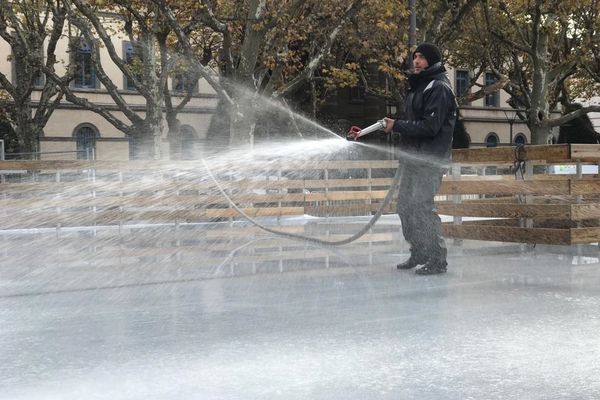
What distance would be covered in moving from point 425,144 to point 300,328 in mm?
2748

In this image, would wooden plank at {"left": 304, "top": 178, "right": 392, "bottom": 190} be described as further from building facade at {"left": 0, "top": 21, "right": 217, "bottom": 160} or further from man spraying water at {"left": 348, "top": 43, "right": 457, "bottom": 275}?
building facade at {"left": 0, "top": 21, "right": 217, "bottom": 160}

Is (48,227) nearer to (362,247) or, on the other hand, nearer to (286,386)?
(362,247)

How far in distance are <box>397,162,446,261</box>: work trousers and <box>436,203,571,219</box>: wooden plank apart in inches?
86.2

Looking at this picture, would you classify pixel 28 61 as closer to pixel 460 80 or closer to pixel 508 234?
pixel 508 234

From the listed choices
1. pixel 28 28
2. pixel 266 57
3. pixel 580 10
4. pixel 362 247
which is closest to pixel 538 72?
pixel 580 10

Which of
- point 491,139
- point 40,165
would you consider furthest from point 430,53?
point 491,139

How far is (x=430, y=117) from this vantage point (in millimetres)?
7215

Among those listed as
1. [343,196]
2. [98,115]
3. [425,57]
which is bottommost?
[343,196]

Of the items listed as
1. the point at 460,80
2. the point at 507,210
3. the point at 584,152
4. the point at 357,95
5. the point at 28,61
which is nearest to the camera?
the point at 584,152

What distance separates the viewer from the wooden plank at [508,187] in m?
9.19

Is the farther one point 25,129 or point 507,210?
point 25,129

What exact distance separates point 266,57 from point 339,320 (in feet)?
→ 52.8

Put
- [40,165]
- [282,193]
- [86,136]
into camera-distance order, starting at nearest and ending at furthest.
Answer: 1. [40,165]
2. [282,193]
3. [86,136]

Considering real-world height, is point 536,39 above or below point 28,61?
above
